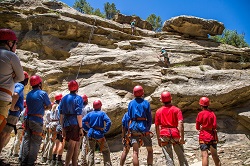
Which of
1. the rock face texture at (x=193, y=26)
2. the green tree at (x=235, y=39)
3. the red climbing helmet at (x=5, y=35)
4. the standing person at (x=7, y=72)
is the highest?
the green tree at (x=235, y=39)

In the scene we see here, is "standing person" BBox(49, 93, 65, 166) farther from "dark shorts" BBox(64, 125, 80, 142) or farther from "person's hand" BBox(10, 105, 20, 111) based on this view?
"person's hand" BBox(10, 105, 20, 111)

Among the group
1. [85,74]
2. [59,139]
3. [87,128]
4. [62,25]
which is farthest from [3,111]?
[62,25]

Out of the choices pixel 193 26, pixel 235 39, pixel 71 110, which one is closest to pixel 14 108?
pixel 71 110

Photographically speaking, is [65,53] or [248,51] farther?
[248,51]

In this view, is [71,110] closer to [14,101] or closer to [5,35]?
[14,101]

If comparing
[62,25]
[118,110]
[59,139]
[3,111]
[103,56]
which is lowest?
[59,139]

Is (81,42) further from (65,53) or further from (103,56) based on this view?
(103,56)

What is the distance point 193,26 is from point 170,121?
63.4 feet

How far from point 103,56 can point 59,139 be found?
8831mm

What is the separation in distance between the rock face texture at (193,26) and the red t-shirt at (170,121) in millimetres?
18664

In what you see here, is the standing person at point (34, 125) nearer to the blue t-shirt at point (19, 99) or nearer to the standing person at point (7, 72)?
the blue t-shirt at point (19, 99)

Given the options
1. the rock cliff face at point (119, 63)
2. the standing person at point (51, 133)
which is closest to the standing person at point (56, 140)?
the standing person at point (51, 133)

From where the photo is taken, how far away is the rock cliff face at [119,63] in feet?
40.1

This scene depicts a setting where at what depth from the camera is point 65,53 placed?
680 inches
